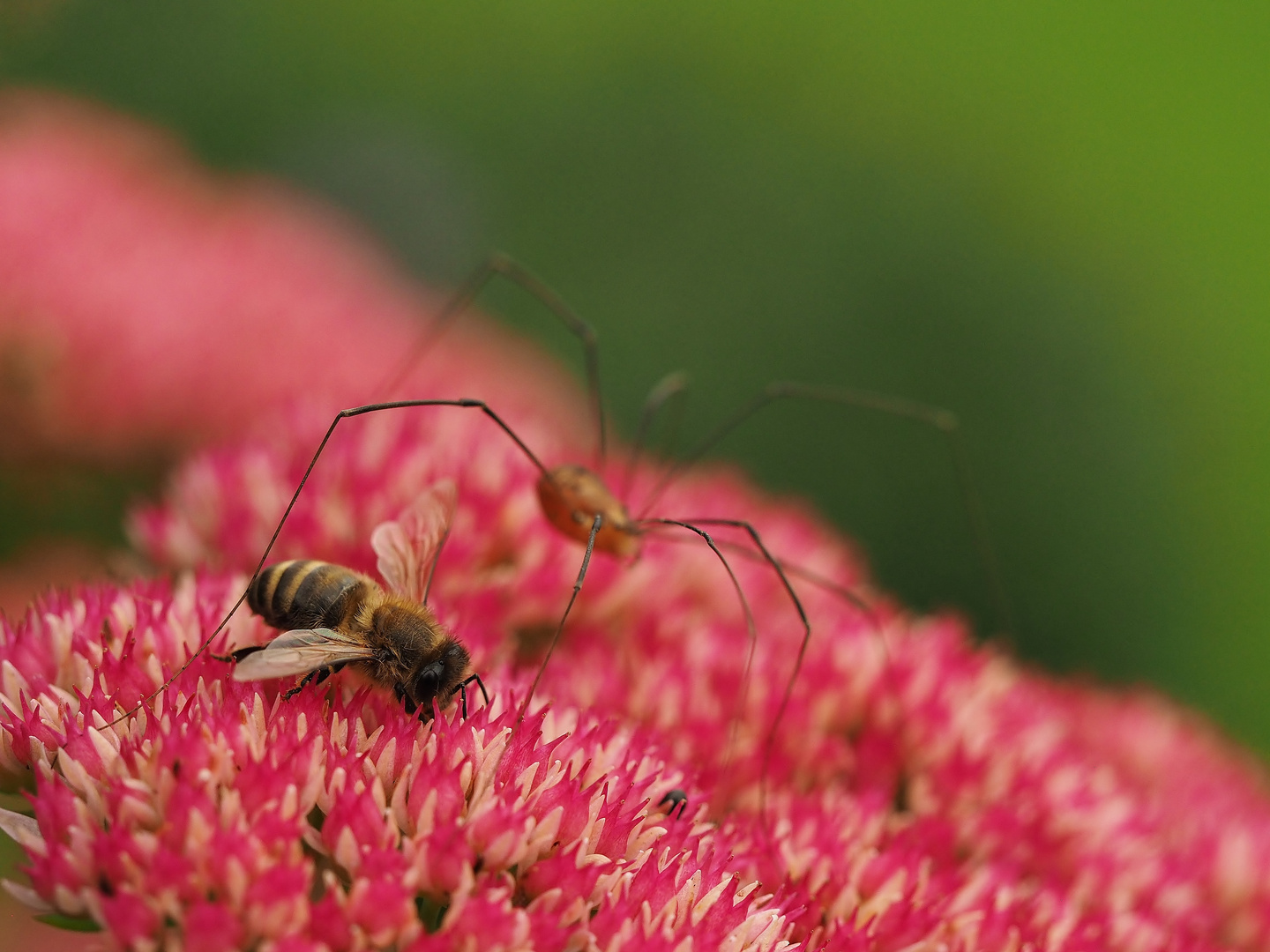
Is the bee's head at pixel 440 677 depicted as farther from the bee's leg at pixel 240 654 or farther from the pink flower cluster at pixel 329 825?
the bee's leg at pixel 240 654

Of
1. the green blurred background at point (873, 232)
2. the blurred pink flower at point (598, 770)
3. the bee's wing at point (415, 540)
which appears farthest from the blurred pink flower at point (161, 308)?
the green blurred background at point (873, 232)

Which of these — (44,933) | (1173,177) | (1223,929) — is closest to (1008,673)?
(1223,929)

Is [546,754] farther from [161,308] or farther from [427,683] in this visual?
[161,308]

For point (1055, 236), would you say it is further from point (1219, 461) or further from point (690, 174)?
point (690, 174)

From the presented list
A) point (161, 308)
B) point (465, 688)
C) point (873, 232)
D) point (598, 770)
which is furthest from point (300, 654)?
point (873, 232)

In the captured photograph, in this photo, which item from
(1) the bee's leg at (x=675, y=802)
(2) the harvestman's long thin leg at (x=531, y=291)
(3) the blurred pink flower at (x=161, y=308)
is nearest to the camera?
(1) the bee's leg at (x=675, y=802)

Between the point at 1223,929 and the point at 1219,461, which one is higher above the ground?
the point at 1219,461
